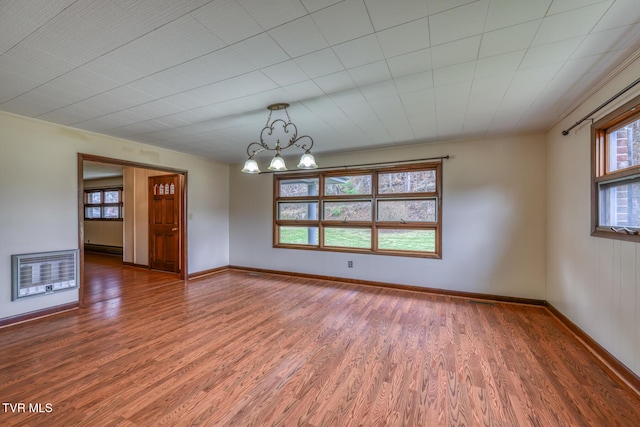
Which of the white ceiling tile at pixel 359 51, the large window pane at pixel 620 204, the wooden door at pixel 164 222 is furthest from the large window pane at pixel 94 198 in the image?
the large window pane at pixel 620 204

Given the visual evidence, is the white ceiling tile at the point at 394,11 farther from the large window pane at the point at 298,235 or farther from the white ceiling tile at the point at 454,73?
the large window pane at the point at 298,235

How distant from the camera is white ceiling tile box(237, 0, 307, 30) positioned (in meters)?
1.45

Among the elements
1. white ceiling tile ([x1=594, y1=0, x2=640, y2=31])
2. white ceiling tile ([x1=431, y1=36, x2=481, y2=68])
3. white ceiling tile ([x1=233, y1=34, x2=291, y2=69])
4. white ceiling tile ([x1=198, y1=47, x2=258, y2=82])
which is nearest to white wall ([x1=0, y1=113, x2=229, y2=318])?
white ceiling tile ([x1=198, y1=47, x2=258, y2=82])

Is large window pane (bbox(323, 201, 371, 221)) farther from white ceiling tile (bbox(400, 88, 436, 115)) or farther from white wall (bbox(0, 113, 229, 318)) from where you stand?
white wall (bbox(0, 113, 229, 318))

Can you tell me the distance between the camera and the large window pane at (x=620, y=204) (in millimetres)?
2062

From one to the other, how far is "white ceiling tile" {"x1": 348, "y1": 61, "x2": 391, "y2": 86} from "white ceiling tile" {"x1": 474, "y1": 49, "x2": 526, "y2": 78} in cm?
71

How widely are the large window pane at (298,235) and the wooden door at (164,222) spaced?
211 centimetres

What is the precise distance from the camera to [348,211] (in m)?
5.00

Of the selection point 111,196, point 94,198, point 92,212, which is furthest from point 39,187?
point 92,212

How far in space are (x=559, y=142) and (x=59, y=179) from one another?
645 centimetres

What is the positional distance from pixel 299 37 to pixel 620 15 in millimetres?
1923

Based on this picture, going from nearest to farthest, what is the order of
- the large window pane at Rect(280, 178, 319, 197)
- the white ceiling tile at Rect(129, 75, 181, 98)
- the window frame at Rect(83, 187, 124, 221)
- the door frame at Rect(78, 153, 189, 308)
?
1. the white ceiling tile at Rect(129, 75, 181, 98)
2. the door frame at Rect(78, 153, 189, 308)
3. the large window pane at Rect(280, 178, 319, 197)
4. the window frame at Rect(83, 187, 124, 221)

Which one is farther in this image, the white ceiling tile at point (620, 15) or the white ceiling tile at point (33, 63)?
the white ceiling tile at point (33, 63)

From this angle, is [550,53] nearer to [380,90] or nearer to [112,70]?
[380,90]
